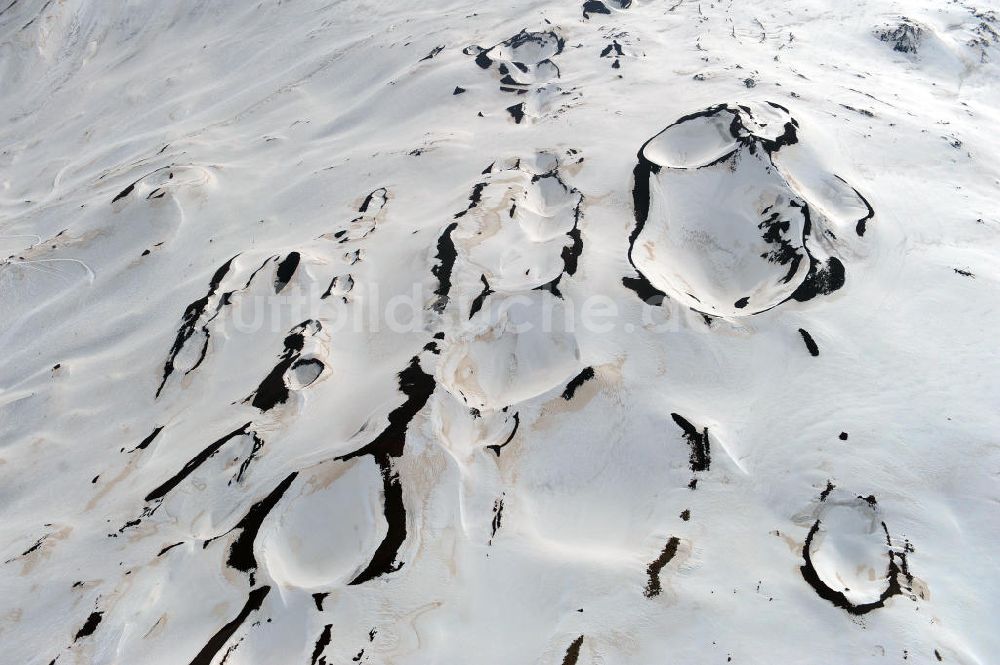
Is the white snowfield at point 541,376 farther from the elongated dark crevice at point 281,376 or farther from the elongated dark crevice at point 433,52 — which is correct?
the elongated dark crevice at point 433,52

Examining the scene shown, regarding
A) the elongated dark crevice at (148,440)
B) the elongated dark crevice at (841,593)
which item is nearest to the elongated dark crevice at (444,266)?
the elongated dark crevice at (148,440)

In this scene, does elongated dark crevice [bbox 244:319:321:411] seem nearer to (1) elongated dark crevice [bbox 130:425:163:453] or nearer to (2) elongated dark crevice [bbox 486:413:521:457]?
(1) elongated dark crevice [bbox 130:425:163:453]

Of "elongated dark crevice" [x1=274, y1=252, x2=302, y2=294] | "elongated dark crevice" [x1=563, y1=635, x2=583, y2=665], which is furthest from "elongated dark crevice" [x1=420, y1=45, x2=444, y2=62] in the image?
"elongated dark crevice" [x1=563, y1=635, x2=583, y2=665]

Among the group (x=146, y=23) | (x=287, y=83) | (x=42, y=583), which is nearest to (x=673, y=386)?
(x=42, y=583)

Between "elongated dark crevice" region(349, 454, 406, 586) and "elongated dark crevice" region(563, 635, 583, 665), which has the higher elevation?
"elongated dark crevice" region(349, 454, 406, 586)

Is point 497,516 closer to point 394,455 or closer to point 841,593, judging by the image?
point 394,455

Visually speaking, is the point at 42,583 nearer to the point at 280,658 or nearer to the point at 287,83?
the point at 280,658
